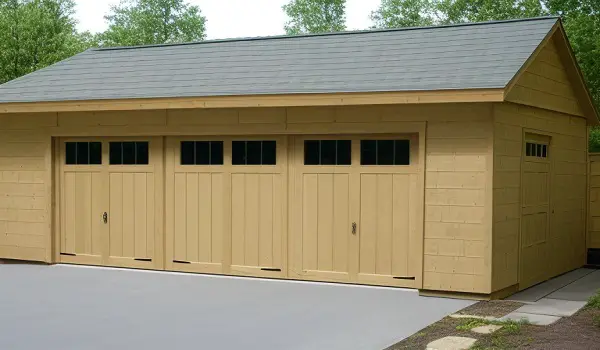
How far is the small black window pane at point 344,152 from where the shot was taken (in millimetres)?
10328

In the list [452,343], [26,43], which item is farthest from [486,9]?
[452,343]

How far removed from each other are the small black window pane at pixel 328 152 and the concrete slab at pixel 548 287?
273 cm

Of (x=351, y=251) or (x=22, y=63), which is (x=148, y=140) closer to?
(x=351, y=251)

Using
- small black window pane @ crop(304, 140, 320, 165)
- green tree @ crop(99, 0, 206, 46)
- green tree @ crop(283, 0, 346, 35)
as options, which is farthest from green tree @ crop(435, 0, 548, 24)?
small black window pane @ crop(304, 140, 320, 165)

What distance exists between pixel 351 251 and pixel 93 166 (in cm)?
406

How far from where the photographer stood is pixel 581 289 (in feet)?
34.0

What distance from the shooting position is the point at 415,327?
25.5 feet

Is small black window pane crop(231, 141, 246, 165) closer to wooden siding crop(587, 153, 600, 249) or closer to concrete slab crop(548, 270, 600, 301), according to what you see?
concrete slab crop(548, 270, 600, 301)

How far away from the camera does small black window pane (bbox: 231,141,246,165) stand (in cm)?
1097

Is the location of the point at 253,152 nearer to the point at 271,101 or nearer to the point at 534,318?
the point at 271,101

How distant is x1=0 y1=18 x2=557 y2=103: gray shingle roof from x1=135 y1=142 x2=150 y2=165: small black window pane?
764 mm

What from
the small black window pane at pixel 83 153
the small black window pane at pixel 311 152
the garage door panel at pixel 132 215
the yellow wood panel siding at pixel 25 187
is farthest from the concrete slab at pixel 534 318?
the small black window pane at pixel 83 153

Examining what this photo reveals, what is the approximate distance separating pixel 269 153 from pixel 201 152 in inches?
40.4

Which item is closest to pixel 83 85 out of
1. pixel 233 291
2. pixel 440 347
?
pixel 233 291
